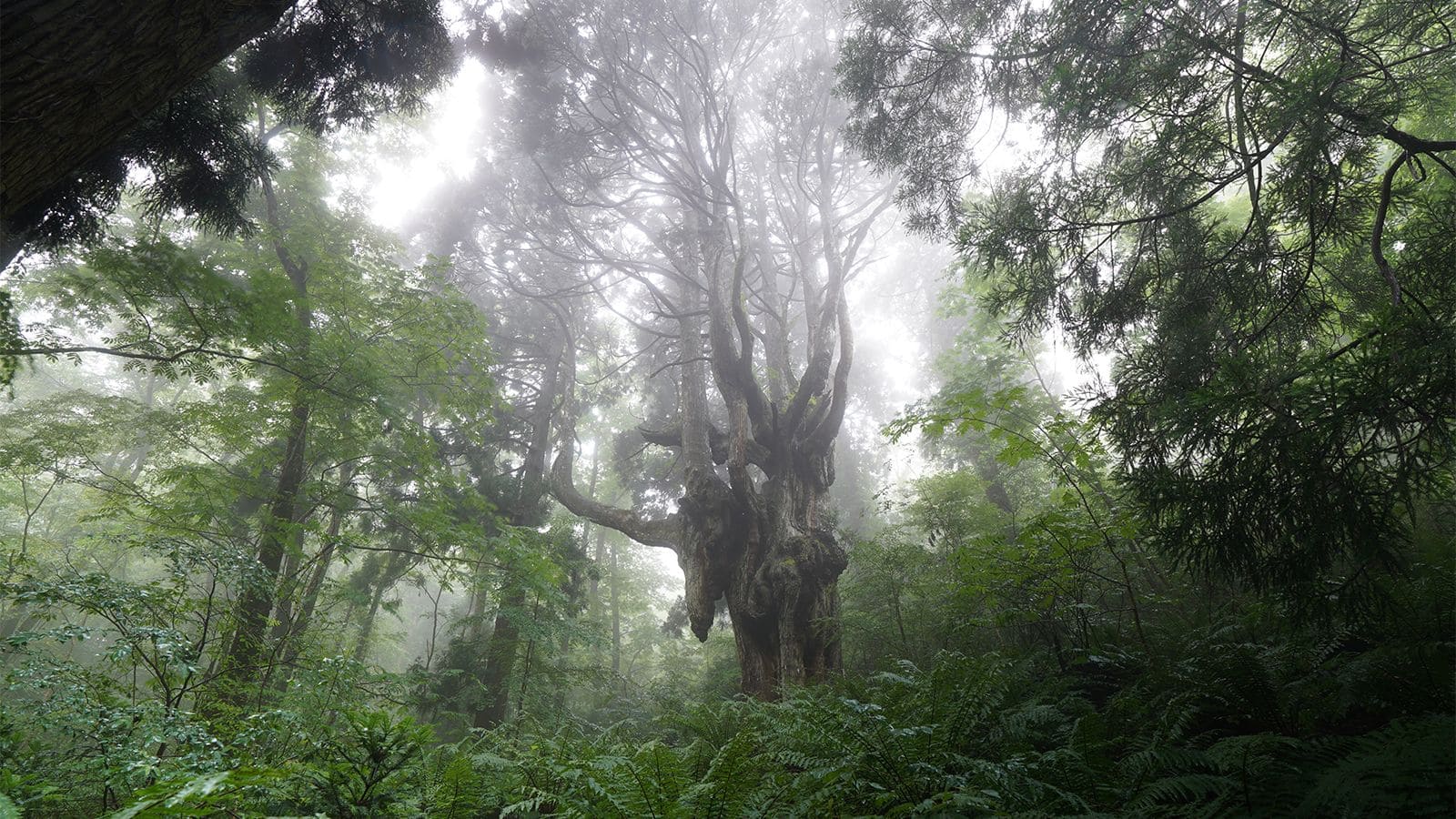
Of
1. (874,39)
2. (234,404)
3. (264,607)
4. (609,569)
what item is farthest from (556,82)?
(609,569)

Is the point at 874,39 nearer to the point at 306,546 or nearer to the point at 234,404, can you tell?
the point at 234,404

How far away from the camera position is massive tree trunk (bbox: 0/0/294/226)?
244 cm

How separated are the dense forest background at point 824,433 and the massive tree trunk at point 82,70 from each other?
0.02 metres

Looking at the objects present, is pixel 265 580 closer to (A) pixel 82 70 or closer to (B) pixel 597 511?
(A) pixel 82 70

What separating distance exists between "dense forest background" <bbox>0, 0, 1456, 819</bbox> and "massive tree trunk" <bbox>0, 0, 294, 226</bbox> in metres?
0.02

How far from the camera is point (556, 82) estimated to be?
1048 centimetres

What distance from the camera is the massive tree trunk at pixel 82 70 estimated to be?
2.44 m

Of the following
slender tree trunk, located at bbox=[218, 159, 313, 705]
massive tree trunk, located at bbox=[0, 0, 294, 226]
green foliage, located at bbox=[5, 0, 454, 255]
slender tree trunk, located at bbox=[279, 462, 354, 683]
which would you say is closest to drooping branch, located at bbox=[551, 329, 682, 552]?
slender tree trunk, located at bbox=[279, 462, 354, 683]

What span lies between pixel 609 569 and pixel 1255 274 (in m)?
18.3

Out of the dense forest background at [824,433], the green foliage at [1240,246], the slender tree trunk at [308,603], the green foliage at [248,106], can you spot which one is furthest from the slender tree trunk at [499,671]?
the green foliage at [1240,246]

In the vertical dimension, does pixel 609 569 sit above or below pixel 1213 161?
above

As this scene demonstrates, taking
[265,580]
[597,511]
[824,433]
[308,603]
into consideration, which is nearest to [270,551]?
[308,603]

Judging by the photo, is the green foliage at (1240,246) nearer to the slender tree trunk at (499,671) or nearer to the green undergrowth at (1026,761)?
the green undergrowth at (1026,761)

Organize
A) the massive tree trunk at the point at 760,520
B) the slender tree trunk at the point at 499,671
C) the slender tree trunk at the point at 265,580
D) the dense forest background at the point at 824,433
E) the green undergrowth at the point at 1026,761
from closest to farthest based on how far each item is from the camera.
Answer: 1. the green undergrowth at the point at 1026,761
2. the dense forest background at the point at 824,433
3. the slender tree trunk at the point at 265,580
4. the massive tree trunk at the point at 760,520
5. the slender tree trunk at the point at 499,671
